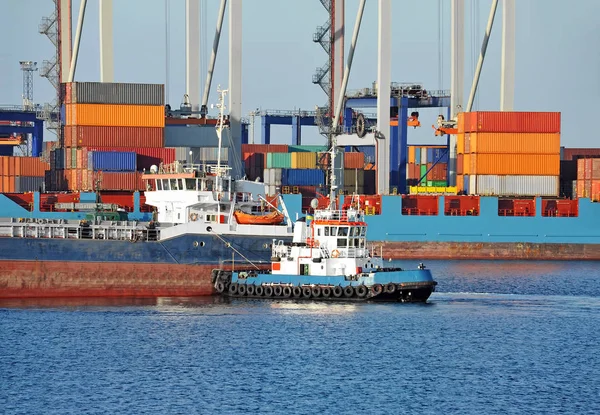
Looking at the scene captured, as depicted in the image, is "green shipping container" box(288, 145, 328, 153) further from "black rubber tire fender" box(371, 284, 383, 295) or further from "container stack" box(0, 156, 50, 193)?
"black rubber tire fender" box(371, 284, 383, 295)

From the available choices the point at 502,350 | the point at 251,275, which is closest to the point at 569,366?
the point at 502,350

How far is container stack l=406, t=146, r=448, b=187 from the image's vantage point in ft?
296

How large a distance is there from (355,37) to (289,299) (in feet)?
123

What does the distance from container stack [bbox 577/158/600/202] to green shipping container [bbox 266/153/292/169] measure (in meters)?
20.6

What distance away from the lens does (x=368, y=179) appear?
83.8 m

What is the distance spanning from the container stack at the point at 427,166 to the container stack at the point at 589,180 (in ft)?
45.0

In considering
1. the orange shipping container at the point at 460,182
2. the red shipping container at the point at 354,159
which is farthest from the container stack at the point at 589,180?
the red shipping container at the point at 354,159

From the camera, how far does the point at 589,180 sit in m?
76.9

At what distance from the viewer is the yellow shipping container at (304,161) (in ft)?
259

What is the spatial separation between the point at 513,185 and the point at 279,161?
16.6 m

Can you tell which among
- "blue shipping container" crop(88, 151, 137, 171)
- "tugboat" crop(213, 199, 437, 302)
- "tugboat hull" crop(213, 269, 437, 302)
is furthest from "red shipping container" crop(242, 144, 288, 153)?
"tugboat hull" crop(213, 269, 437, 302)

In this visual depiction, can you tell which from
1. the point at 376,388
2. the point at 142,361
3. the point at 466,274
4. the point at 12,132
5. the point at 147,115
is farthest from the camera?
the point at 12,132

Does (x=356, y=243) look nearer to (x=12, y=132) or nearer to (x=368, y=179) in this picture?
(x=368, y=179)

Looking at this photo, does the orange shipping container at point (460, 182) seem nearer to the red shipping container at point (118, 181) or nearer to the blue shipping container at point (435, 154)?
the blue shipping container at point (435, 154)
